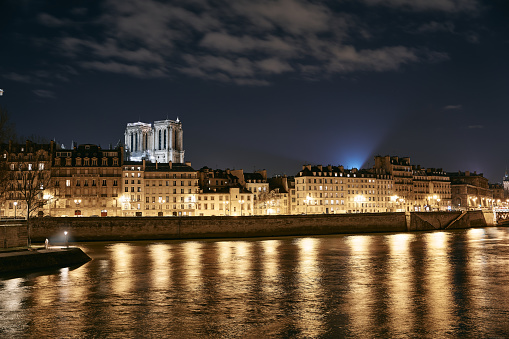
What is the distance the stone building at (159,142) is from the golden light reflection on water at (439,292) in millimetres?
137808

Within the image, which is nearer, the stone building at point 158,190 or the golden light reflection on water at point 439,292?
the golden light reflection on water at point 439,292

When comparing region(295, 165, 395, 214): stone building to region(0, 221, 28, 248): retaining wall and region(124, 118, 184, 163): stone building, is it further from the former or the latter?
region(124, 118, 184, 163): stone building

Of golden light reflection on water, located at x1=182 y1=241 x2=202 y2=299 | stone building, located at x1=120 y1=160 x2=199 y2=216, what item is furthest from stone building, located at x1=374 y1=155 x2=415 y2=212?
golden light reflection on water, located at x1=182 y1=241 x2=202 y2=299

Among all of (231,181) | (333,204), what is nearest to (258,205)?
(231,181)

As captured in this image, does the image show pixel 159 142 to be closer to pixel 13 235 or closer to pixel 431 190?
pixel 431 190

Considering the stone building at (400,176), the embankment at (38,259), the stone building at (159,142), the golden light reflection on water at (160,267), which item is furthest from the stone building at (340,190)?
the stone building at (159,142)

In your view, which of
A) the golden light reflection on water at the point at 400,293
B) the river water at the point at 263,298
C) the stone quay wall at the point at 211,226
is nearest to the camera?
the river water at the point at 263,298

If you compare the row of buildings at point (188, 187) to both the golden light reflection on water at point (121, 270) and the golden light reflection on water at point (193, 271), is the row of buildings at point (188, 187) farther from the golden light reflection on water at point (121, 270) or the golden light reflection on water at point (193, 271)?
the golden light reflection on water at point (193, 271)

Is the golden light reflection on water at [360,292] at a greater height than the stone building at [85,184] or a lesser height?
lesser

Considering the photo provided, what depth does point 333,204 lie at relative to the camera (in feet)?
361

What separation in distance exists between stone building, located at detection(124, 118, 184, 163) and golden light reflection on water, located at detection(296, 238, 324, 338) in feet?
450

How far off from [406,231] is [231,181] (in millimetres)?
35445

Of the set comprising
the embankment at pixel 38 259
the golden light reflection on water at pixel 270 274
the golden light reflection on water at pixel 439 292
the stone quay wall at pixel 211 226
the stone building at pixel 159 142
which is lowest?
the golden light reflection on water at pixel 439 292

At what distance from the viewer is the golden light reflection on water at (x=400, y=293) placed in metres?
18.3
